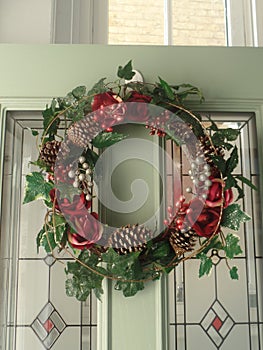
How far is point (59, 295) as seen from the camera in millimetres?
1158

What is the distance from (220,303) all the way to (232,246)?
0.50ft

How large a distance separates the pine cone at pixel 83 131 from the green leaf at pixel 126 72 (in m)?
0.12

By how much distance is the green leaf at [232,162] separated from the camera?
112cm

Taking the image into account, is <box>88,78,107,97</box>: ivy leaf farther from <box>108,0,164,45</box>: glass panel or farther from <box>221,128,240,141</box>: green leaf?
<box>108,0,164,45</box>: glass panel

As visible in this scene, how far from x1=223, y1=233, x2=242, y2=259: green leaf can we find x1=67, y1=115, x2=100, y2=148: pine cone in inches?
14.9

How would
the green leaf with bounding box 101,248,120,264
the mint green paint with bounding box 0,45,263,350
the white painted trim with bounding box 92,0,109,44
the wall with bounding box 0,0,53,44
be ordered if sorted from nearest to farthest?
the green leaf with bounding box 101,248,120,264 → the mint green paint with bounding box 0,45,263,350 → the wall with bounding box 0,0,53,44 → the white painted trim with bounding box 92,0,109,44

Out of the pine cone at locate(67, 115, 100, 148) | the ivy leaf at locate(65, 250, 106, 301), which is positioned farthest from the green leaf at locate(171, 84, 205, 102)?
the ivy leaf at locate(65, 250, 106, 301)

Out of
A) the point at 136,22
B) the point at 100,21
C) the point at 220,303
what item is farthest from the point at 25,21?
the point at 220,303

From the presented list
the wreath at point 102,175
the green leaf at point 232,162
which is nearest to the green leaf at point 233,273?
the wreath at point 102,175

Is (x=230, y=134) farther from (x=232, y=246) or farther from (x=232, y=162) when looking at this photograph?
(x=232, y=246)

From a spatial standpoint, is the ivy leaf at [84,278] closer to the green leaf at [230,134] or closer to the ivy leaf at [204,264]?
the ivy leaf at [204,264]

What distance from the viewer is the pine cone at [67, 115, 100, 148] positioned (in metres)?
1.13

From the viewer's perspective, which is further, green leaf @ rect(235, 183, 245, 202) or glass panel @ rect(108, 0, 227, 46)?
Answer: glass panel @ rect(108, 0, 227, 46)

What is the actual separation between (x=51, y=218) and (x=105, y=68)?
39 cm
